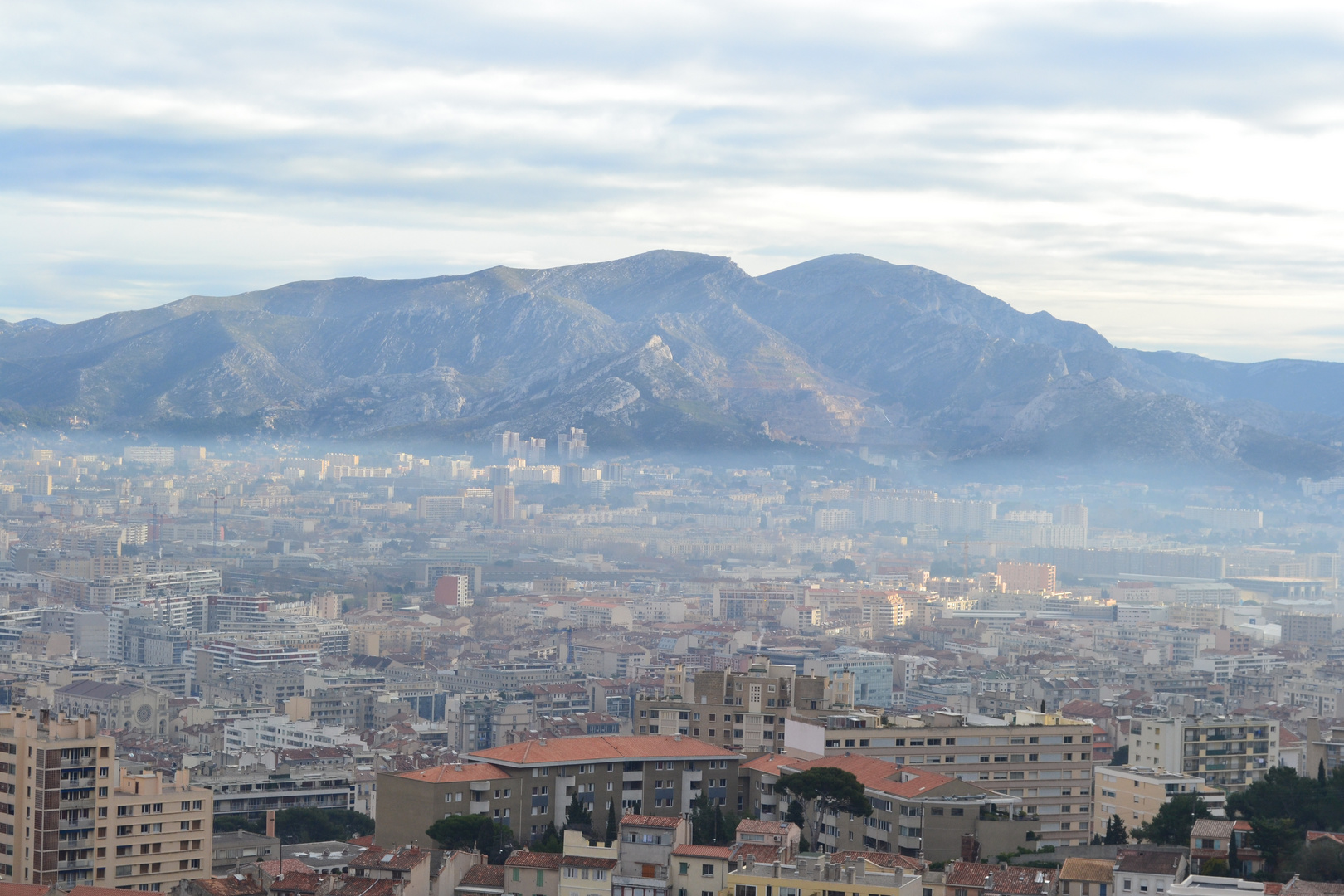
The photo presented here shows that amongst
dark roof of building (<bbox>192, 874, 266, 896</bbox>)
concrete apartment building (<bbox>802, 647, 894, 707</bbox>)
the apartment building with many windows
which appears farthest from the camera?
concrete apartment building (<bbox>802, 647, 894, 707</bbox>)

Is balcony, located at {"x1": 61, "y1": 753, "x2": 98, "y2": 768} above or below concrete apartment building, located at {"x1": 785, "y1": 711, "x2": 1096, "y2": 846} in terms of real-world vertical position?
above

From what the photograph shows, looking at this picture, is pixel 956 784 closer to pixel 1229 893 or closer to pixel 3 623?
pixel 1229 893

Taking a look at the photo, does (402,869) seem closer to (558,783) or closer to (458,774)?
(458,774)

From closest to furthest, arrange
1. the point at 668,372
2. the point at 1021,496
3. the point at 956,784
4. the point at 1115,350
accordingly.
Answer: the point at 956,784 → the point at 1021,496 → the point at 668,372 → the point at 1115,350

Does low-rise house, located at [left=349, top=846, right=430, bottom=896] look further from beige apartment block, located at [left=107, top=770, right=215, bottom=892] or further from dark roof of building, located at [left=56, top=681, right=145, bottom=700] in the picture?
dark roof of building, located at [left=56, top=681, right=145, bottom=700]

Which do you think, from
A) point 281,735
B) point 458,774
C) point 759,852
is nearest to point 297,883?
point 458,774

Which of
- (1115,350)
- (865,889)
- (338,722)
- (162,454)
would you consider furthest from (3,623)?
(1115,350)

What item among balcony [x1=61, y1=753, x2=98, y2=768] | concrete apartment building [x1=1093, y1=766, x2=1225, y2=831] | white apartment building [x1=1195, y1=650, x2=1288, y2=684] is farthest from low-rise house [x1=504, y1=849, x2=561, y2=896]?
white apartment building [x1=1195, y1=650, x2=1288, y2=684]
